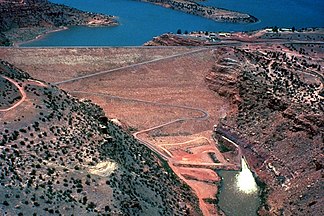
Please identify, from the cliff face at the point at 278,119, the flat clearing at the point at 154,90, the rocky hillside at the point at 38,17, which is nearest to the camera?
the cliff face at the point at 278,119

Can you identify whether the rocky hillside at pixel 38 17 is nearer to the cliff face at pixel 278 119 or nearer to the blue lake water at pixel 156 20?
the blue lake water at pixel 156 20

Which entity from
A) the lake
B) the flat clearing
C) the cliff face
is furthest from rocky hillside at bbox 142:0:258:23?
the lake

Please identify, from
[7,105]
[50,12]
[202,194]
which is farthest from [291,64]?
[50,12]

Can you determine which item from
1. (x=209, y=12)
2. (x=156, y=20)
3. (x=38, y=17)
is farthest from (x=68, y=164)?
(x=209, y=12)

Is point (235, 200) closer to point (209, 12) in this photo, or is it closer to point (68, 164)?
point (68, 164)

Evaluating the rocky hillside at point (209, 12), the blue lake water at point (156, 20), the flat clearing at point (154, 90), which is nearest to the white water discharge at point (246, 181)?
the flat clearing at point (154, 90)

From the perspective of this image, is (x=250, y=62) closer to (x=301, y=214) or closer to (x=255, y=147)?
(x=255, y=147)

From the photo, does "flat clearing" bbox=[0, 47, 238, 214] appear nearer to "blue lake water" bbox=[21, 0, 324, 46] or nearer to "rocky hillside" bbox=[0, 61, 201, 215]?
"rocky hillside" bbox=[0, 61, 201, 215]
